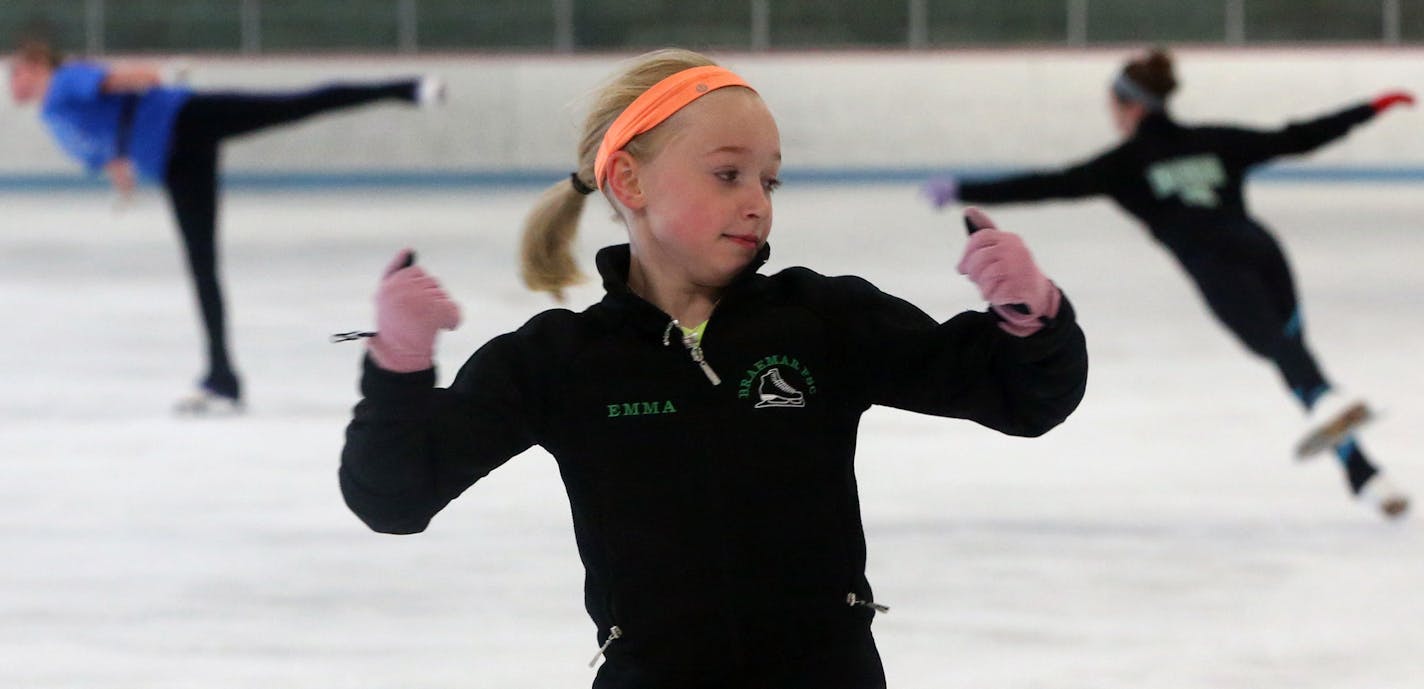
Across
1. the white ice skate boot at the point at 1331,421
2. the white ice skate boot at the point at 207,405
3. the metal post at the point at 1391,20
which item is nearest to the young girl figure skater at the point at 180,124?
the white ice skate boot at the point at 207,405

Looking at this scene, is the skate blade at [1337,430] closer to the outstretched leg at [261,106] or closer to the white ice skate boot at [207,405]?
the outstretched leg at [261,106]

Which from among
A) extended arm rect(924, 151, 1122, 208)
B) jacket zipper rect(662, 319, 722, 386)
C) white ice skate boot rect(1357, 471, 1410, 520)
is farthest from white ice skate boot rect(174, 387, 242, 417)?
jacket zipper rect(662, 319, 722, 386)

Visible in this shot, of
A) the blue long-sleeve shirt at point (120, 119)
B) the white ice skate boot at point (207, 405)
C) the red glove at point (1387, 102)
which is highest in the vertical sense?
the red glove at point (1387, 102)

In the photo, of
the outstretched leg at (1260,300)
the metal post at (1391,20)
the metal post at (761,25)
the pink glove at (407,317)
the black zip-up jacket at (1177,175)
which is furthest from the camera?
the metal post at (761,25)

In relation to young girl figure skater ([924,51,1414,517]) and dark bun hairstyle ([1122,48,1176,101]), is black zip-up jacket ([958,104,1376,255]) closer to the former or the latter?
young girl figure skater ([924,51,1414,517])

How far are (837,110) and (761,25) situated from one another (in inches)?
39.6

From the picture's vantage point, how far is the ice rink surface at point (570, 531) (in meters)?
3.47

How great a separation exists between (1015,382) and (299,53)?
15.5 metres

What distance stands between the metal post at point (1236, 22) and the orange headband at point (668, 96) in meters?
15.3

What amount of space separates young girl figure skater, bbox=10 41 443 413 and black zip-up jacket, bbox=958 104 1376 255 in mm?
2245

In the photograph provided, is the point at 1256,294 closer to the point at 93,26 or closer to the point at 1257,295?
the point at 1257,295

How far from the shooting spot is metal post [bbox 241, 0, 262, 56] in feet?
54.9

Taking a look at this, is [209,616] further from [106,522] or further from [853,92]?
[853,92]

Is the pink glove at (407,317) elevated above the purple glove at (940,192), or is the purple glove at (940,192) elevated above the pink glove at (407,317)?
the pink glove at (407,317)
